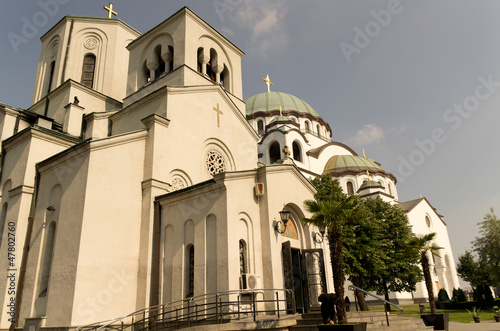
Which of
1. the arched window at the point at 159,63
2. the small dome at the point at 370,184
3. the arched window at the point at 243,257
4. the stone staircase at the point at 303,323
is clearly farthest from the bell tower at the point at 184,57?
the small dome at the point at 370,184

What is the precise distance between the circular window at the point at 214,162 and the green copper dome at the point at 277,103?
2899cm

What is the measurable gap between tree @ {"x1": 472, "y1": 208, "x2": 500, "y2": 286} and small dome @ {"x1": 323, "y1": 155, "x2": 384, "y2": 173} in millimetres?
13062

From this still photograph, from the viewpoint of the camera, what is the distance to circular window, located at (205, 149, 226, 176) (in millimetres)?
16511

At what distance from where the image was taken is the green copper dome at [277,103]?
45500 millimetres

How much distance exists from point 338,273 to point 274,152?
95.1 feet

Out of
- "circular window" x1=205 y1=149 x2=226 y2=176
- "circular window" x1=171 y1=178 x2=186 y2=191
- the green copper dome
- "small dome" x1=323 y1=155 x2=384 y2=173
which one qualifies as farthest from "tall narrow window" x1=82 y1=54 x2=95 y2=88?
"small dome" x1=323 y1=155 x2=384 y2=173

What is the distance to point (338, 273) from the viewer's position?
10.5 meters

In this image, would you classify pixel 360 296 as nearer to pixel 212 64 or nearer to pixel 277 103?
pixel 212 64

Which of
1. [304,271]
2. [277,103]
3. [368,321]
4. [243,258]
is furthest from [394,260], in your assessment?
[277,103]

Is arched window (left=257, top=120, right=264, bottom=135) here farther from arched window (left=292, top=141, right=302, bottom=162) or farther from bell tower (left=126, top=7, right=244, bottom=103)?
bell tower (left=126, top=7, right=244, bottom=103)

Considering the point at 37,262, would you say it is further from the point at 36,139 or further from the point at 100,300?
the point at 36,139

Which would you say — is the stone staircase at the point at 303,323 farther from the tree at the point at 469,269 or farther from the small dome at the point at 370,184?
the tree at the point at 469,269

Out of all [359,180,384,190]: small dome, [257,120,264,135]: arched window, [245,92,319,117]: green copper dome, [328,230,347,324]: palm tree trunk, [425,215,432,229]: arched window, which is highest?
[245,92,319,117]: green copper dome

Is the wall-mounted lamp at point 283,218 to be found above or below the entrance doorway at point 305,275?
above
